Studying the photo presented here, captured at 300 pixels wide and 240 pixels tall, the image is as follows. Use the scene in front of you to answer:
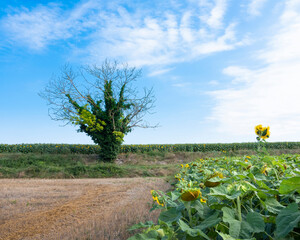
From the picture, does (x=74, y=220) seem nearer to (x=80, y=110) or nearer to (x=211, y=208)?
(x=211, y=208)

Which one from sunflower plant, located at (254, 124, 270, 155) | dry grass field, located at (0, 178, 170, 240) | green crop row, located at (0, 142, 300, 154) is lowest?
dry grass field, located at (0, 178, 170, 240)

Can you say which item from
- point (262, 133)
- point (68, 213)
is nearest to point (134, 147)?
point (68, 213)

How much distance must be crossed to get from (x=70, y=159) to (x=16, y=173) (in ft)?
17.1

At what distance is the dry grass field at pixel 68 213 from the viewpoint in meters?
2.57

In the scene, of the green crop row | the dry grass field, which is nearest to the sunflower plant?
the dry grass field

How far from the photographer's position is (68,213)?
13.2ft

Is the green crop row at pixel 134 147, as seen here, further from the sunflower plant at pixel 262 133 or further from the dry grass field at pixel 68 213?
the sunflower plant at pixel 262 133

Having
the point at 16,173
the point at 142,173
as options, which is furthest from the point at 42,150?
the point at 142,173

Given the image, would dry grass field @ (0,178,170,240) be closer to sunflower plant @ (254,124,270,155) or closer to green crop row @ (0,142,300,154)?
sunflower plant @ (254,124,270,155)

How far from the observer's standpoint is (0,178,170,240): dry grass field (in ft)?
8.44

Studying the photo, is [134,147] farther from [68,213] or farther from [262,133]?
[262,133]

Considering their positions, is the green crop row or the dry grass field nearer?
the dry grass field

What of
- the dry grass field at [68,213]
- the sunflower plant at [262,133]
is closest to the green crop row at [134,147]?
the dry grass field at [68,213]

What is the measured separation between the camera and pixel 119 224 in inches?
98.3
